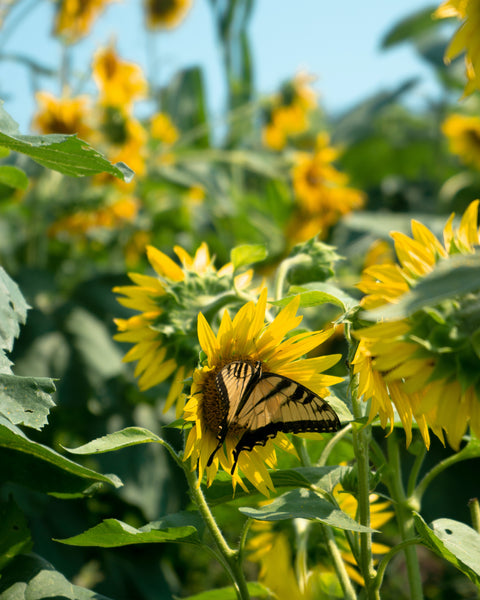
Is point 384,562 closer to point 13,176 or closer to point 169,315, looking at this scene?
point 169,315

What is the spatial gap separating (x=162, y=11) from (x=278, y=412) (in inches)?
100

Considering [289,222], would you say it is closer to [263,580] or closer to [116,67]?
[116,67]

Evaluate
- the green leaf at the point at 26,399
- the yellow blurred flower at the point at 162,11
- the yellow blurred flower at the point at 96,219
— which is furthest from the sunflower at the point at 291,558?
the yellow blurred flower at the point at 162,11

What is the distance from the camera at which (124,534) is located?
48cm

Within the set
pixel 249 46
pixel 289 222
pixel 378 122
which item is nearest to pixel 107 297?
pixel 289 222

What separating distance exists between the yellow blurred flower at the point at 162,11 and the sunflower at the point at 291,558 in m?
2.37

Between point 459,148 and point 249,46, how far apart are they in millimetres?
965

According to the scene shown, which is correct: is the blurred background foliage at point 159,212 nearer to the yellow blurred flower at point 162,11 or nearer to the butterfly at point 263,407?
the yellow blurred flower at point 162,11

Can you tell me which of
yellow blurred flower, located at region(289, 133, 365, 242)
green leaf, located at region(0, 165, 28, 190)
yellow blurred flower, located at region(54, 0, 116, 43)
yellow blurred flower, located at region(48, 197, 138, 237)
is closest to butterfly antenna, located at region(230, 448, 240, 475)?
green leaf, located at region(0, 165, 28, 190)

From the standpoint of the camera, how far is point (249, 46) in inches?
110

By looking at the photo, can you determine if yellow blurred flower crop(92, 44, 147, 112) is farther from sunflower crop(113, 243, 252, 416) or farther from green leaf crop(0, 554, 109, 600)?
green leaf crop(0, 554, 109, 600)

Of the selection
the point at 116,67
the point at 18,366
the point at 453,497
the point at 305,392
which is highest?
the point at 116,67

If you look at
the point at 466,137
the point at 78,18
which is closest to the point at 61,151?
the point at 78,18

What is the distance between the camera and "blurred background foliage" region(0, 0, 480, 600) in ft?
3.79
